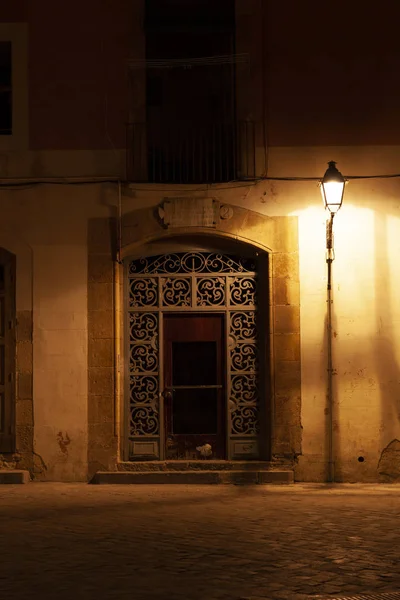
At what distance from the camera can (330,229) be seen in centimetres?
1310

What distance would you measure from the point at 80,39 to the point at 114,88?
77 centimetres

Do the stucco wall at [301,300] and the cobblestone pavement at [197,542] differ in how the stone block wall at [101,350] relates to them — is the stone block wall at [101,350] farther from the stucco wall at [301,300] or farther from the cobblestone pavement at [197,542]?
the cobblestone pavement at [197,542]

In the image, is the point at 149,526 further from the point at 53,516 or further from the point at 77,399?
the point at 77,399

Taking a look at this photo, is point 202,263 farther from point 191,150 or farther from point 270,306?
point 191,150

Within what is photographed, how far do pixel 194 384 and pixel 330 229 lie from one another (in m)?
2.66

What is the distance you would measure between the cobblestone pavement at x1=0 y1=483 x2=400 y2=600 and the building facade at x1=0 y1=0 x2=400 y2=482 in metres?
1.02

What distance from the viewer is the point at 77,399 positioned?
13.3 metres

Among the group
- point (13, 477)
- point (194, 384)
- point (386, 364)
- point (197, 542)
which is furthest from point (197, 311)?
point (197, 542)

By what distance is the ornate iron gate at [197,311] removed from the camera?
1366cm

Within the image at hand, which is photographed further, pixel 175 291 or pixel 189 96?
pixel 189 96

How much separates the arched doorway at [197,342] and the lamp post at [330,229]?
2.85ft

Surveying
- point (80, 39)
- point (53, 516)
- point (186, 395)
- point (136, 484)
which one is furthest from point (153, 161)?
point (53, 516)

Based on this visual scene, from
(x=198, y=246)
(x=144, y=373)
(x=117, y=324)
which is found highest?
(x=198, y=246)

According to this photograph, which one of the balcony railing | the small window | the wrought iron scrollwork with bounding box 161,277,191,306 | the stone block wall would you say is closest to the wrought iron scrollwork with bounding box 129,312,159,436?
the wrought iron scrollwork with bounding box 161,277,191,306
